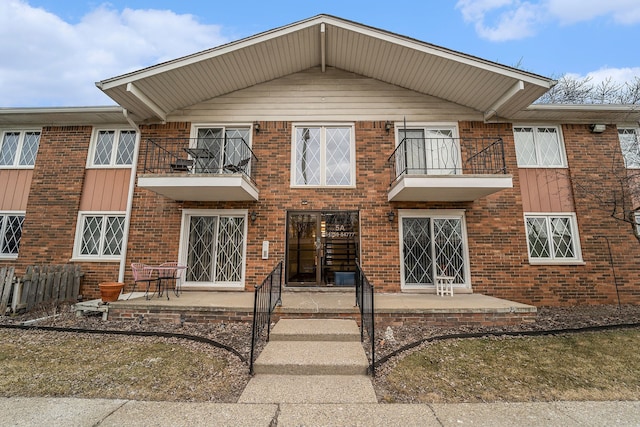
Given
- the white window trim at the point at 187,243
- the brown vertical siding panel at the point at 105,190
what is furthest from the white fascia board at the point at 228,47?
the white window trim at the point at 187,243

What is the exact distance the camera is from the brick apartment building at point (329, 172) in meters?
7.14

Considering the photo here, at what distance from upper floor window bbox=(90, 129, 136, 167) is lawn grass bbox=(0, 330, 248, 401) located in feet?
15.8

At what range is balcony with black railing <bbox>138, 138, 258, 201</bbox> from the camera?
646 cm

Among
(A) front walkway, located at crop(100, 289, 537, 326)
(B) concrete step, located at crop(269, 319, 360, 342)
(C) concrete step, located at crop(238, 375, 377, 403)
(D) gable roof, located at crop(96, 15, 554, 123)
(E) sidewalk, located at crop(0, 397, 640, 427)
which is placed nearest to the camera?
(E) sidewalk, located at crop(0, 397, 640, 427)

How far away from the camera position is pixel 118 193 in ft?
25.4

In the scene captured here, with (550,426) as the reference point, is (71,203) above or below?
above

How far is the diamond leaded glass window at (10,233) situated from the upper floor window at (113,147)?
259 centimetres

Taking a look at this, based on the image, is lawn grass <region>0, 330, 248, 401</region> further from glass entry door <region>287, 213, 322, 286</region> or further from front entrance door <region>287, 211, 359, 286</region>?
front entrance door <region>287, 211, 359, 286</region>

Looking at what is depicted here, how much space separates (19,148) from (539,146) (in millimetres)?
15028

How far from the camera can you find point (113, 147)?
8.04 meters

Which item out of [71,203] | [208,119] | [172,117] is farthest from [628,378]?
[71,203]

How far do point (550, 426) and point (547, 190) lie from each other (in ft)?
23.0

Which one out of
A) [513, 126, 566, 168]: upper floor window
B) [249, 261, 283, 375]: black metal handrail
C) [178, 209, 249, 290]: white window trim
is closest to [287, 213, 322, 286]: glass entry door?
[178, 209, 249, 290]: white window trim

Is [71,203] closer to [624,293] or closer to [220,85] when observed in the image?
[220,85]
